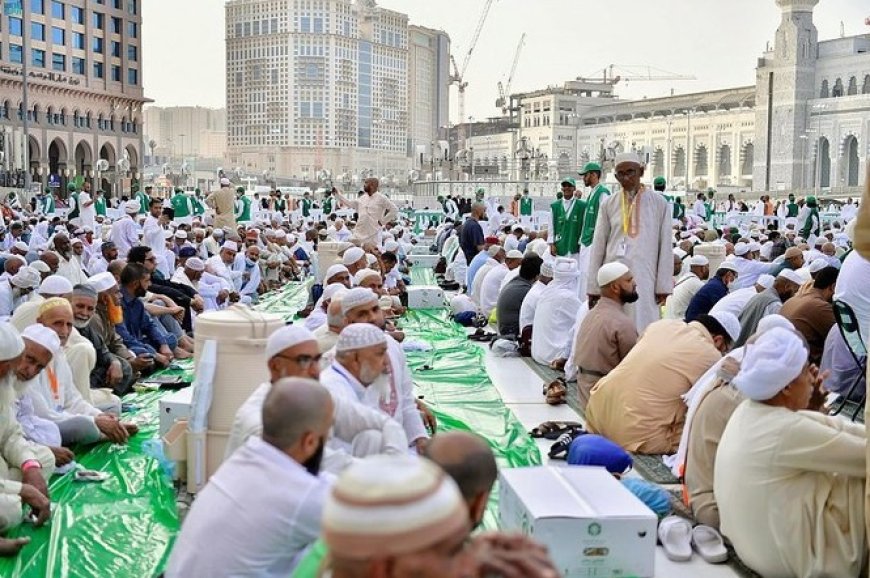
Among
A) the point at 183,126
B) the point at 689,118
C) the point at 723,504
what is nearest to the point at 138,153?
the point at 689,118

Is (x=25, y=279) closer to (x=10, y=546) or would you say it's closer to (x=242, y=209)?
(x=10, y=546)

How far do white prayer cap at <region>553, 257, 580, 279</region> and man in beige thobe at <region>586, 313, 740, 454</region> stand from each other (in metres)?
1.89

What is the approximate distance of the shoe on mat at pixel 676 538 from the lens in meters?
3.21

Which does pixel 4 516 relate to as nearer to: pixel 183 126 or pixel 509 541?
pixel 509 541

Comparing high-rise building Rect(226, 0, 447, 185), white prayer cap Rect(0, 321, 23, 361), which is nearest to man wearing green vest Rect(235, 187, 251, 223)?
white prayer cap Rect(0, 321, 23, 361)

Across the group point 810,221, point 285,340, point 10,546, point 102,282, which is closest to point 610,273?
point 285,340

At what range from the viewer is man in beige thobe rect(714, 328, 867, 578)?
285cm

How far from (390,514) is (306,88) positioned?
271ft

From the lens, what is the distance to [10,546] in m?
3.22

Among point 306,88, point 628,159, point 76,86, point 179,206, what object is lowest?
point 179,206

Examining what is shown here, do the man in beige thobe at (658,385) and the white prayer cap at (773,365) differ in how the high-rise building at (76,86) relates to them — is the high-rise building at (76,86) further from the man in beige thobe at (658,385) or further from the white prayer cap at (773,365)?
the white prayer cap at (773,365)

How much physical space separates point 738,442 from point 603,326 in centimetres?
188

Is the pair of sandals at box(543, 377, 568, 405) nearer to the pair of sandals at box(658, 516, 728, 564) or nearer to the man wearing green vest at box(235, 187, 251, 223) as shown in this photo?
the pair of sandals at box(658, 516, 728, 564)

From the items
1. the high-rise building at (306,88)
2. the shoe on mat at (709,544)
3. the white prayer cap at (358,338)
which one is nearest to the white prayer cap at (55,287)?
the white prayer cap at (358,338)
